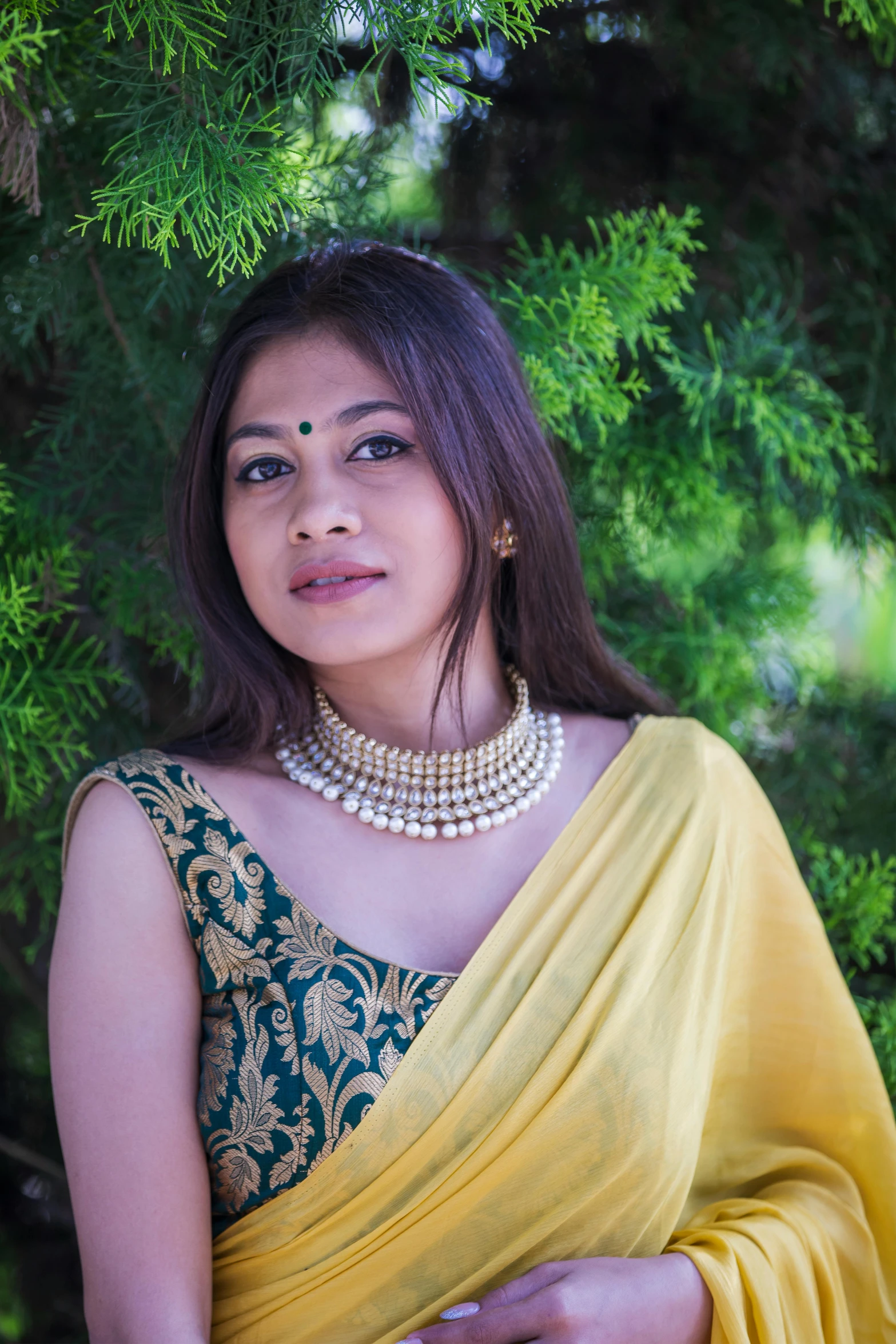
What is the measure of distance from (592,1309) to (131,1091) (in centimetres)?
50

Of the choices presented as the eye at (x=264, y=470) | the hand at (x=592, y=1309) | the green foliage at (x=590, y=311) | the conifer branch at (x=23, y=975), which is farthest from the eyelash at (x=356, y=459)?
the conifer branch at (x=23, y=975)

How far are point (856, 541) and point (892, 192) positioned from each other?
59cm

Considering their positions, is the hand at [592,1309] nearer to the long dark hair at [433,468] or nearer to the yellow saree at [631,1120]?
the yellow saree at [631,1120]

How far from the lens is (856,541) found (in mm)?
1900

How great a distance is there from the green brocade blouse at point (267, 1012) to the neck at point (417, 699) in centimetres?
25

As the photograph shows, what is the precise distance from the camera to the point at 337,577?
1.23 metres

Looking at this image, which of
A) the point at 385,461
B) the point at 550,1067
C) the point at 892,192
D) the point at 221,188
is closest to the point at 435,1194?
the point at 550,1067

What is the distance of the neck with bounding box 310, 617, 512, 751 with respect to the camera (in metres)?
1.38

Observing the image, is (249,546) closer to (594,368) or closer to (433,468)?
(433,468)

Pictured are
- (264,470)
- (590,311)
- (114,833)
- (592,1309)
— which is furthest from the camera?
(590,311)

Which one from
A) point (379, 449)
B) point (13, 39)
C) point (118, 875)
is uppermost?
point (13, 39)

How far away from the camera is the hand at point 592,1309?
1079 millimetres

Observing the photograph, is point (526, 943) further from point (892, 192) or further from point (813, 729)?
point (892, 192)

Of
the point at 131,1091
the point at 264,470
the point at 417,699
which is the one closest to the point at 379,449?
the point at 264,470
